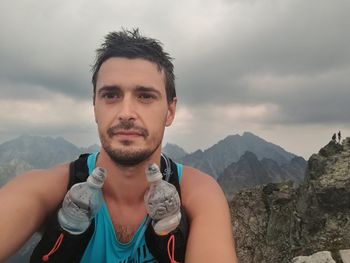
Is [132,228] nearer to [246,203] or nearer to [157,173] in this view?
[157,173]

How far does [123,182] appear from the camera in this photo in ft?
18.6

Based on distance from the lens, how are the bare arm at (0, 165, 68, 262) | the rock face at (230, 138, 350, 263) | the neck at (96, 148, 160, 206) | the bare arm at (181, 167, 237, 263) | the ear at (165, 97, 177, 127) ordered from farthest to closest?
1. the rock face at (230, 138, 350, 263)
2. the ear at (165, 97, 177, 127)
3. the neck at (96, 148, 160, 206)
4. the bare arm at (181, 167, 237, 263)
5. the bare arm at (0, 165, 68, 262)

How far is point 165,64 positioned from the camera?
592cm

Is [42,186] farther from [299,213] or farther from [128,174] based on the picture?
[299,213]

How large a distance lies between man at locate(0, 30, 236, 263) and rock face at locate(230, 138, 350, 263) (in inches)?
630

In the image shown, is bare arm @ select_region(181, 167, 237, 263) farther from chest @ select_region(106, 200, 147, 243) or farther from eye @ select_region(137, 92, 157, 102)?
eye @ select_region(137, 92, 157, 102)

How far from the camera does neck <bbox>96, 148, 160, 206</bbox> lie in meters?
5.64

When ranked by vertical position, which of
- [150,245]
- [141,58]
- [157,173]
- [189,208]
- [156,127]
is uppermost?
[141,58]

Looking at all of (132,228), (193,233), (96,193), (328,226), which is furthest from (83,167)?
(328,226)

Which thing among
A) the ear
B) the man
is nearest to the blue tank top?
the man

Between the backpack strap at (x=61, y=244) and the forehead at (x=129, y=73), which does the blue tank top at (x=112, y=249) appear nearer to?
the backpack strap at (x=61, y=244)

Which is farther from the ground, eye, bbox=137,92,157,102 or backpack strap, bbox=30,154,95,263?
eye, bbox=137,92,157,102

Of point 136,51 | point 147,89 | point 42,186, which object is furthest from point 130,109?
point 42,186

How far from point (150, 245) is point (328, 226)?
18.8 m
